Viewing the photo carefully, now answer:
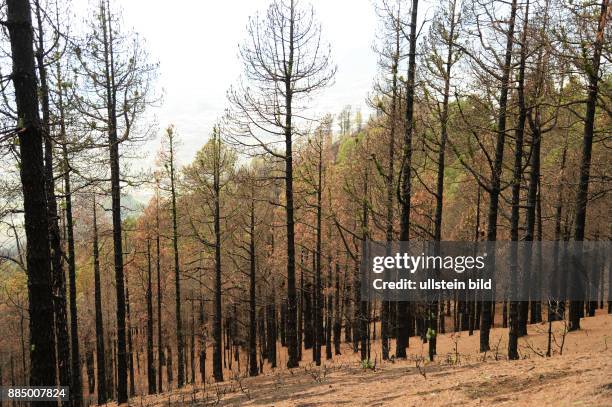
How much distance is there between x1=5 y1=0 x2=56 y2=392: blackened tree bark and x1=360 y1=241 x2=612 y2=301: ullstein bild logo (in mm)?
8477

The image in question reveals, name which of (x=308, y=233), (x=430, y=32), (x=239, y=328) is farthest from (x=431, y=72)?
(x=239, y=328)

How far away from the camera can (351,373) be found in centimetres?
947

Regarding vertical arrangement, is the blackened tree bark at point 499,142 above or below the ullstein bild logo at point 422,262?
above

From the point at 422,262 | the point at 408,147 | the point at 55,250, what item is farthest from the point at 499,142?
the point at 55,250

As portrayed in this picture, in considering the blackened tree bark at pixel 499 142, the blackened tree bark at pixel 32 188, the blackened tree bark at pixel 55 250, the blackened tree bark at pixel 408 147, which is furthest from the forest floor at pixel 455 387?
the blackened tree bark at pixel 32 188

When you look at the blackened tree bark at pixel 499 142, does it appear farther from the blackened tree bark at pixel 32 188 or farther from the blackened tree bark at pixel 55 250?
the blackened tree bark at pixel 55 250

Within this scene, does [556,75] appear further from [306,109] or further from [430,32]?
[306,109]

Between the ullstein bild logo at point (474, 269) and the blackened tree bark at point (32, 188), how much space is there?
27.8 ft

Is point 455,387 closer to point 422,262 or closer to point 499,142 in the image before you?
point 499,142

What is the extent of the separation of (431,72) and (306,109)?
13.2 feet

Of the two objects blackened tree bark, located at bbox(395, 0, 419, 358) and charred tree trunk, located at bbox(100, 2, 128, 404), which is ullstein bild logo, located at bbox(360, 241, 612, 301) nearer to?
blackened tree bark, located at bbox(395, 0, 419, 358)

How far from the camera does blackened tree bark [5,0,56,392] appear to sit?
447 centimetres

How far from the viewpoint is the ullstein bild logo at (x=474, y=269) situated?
13.8 meters

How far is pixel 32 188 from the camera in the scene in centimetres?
452
